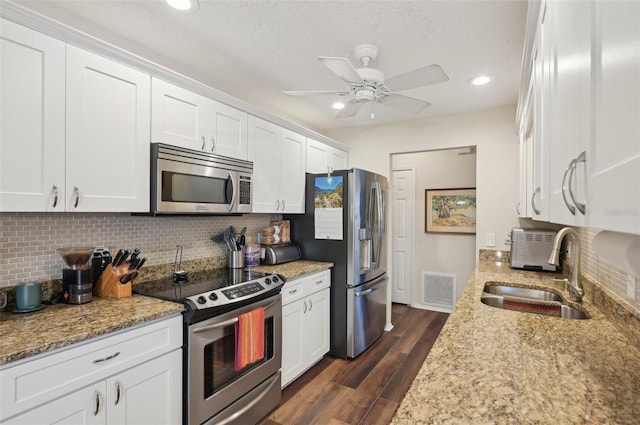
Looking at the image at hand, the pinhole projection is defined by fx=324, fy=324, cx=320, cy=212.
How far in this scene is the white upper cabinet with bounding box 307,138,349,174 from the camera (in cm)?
343

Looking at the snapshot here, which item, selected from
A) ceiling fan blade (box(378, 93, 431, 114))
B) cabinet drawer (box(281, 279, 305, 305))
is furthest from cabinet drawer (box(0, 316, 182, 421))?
ceiling fan blade (box(378, 93, 431, 114))

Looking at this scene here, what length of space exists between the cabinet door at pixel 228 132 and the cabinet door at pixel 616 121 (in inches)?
85.9

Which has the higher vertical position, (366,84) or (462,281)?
(366,84)

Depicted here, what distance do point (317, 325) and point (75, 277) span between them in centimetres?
189

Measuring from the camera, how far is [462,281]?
176 inches

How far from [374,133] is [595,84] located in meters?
3.54

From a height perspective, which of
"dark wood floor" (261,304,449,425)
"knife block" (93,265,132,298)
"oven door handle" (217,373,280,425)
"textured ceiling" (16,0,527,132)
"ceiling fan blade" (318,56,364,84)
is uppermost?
"textured ceiling" (16,0,527,132)

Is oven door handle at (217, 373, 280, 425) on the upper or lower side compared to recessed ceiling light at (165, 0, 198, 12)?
lower

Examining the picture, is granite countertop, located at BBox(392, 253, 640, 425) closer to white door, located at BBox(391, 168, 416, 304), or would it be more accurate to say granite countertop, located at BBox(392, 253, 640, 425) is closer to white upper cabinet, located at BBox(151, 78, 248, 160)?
white upper cabinet, located at BBox(151, 78, 248, 160)

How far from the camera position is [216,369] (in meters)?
1.85

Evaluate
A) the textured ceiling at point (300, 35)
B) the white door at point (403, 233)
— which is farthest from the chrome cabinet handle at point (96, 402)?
the white door at point (403, 233)

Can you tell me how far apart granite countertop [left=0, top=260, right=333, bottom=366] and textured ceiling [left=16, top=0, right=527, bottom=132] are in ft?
5.12

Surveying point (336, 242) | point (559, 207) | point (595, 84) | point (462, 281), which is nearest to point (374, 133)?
point (336, 242)

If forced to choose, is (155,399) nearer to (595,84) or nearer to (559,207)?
(559,207)
